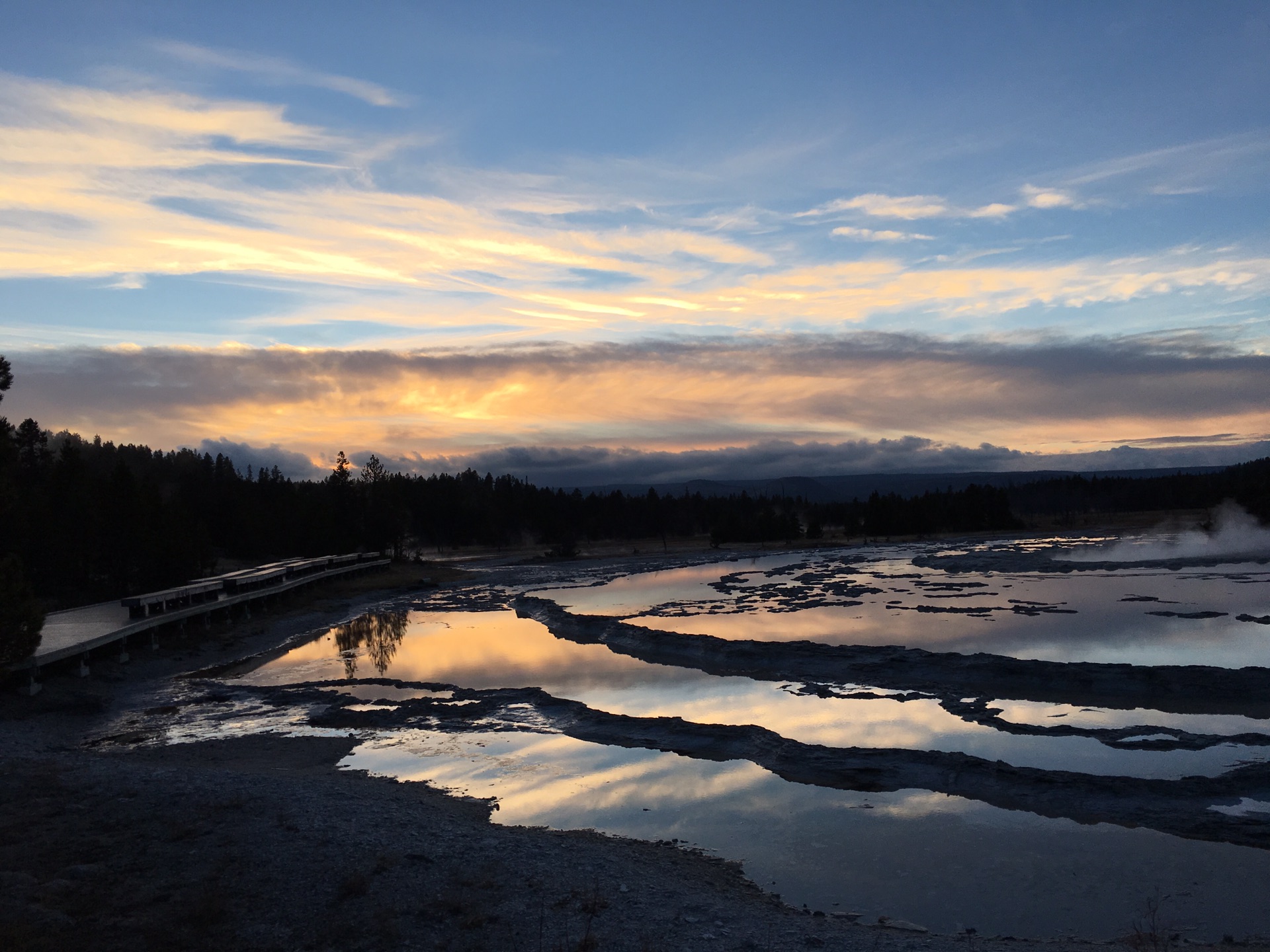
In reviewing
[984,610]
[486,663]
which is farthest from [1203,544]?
[486,663]

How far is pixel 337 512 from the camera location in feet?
256

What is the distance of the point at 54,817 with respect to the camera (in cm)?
1101

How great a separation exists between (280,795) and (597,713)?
800 centimetres

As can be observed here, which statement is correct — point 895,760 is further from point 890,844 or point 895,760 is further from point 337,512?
point 337,512

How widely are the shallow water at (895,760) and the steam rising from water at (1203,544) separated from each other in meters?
24.1

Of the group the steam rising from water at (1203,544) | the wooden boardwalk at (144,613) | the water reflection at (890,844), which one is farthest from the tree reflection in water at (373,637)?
the steam rising from water at (1203,544)

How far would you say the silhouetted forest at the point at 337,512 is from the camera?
119ft

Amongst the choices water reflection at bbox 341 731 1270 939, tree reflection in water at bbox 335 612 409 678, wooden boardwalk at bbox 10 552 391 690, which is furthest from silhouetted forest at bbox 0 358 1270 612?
water reflection at bbox 341 731 1270 939

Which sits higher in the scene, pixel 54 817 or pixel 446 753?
pixel 54 817

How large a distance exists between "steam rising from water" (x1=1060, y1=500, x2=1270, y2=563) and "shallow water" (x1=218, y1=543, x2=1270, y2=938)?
79.1ft

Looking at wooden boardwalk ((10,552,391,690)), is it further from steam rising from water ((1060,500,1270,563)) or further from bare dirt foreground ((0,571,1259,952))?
steam rising from water ((1060,500,1270,563))

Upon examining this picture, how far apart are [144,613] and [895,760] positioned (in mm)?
24489

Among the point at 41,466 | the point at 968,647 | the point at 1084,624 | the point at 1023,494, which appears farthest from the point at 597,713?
the point at 1023,494

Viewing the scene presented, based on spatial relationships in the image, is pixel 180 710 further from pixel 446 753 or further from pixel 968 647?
pixel 968 647
